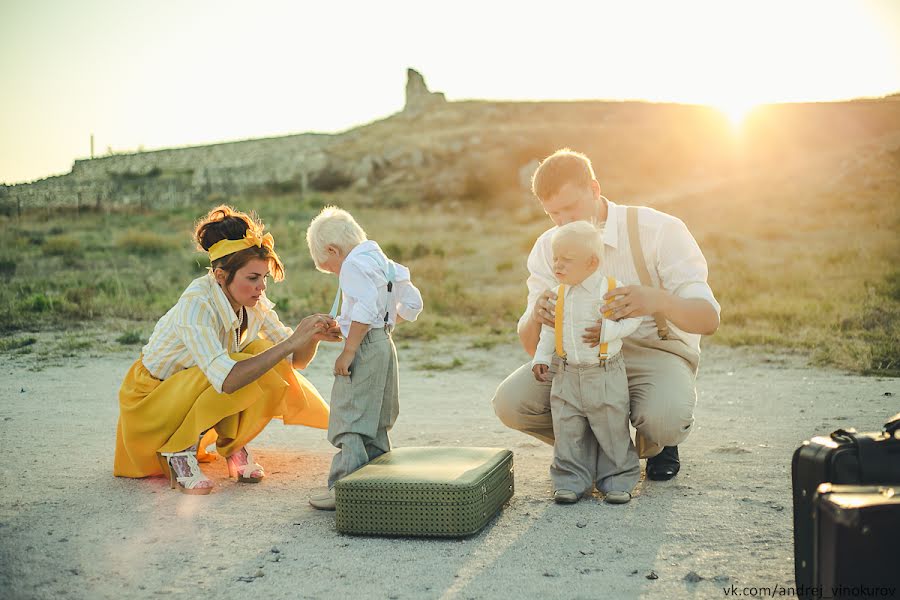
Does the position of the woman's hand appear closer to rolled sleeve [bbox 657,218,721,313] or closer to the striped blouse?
the striped blouse

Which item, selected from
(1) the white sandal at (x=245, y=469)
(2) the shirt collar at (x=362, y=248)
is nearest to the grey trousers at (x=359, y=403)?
(2) the shirt collar at (x=362, y=248)

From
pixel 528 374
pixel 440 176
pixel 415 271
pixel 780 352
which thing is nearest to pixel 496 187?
pixel 440 176

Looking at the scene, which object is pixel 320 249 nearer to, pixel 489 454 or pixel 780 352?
pixel 489 454

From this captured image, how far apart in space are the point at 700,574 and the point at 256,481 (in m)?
2.35

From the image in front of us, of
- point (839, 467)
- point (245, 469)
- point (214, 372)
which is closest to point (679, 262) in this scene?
point (839, 467)

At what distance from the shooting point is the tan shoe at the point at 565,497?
13.2 ft

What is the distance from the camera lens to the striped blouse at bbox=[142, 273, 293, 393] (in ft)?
14.0

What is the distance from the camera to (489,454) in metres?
4.11

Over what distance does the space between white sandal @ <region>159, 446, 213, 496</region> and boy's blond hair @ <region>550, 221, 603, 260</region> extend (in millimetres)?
2065

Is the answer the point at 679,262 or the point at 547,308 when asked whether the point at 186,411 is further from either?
the point at 679,262

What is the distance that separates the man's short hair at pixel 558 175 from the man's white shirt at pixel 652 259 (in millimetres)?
269

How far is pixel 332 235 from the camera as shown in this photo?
4.19 metres

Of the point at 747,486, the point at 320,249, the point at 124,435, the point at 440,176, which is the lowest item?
the point at 747,486

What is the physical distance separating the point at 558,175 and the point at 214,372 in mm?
1885
